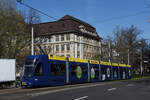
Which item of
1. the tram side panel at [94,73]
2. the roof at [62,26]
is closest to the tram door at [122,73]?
the tram side panel at [94,73]

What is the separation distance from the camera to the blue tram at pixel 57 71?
759 inches

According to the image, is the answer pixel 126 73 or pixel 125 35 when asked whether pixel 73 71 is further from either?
pixel 125 35

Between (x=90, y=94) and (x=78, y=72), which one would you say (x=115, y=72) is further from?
(x=90, y=94)

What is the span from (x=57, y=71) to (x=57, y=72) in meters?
0.09

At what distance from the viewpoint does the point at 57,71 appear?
21.7m

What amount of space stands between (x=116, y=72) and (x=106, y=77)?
4.67 meters

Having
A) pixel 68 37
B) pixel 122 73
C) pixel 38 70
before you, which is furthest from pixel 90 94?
pixel 68 37

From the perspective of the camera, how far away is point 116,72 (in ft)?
125

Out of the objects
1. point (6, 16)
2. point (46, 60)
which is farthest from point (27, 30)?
point (46, 60)

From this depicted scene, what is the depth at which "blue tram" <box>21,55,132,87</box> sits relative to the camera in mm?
19281

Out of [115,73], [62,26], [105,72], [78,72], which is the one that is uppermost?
[62,26]

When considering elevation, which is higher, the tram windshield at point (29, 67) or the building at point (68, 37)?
the building at point (68, 37)

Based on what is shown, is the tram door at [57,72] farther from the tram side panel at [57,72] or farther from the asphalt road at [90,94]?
the asphalt road at [90,94]

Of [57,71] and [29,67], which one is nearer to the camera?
[29,67]
